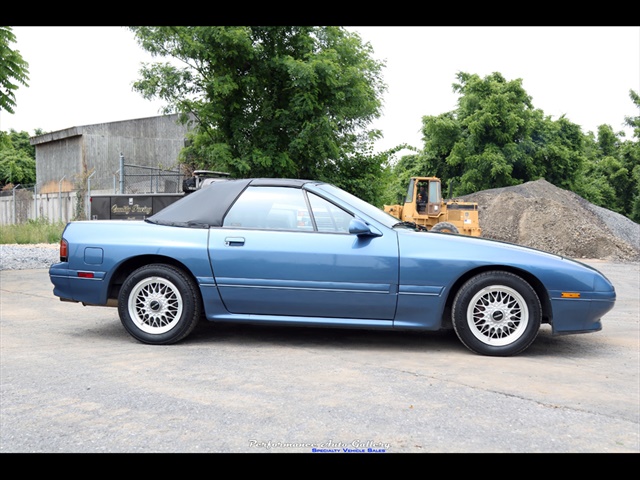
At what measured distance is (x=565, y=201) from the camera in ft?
104

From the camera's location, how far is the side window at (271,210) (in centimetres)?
567

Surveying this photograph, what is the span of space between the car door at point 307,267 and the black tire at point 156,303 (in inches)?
13.3

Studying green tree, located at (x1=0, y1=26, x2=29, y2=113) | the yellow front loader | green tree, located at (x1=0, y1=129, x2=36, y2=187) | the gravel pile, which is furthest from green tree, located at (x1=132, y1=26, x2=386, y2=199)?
green tree, located at (x1=0, y1=129, x2=36, y2=187)

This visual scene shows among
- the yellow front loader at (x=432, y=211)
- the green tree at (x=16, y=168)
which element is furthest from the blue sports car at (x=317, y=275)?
the green tree at (x=16, y=168)

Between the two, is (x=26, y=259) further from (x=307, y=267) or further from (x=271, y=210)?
(x=307, y=267)

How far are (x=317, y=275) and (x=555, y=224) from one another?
80.5 feet

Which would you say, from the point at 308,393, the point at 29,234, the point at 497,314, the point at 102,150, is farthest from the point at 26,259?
the point at 102,150

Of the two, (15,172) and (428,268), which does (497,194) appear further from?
(15,172)

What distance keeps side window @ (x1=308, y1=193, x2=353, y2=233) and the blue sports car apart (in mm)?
10

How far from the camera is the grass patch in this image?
859 inches

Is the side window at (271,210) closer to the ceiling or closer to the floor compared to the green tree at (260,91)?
closer to the floor

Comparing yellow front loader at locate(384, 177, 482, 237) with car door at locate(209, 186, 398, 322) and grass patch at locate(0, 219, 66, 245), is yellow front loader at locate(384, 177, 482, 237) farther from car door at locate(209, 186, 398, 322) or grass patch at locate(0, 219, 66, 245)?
car door at locate(209, 186, 398, 322)

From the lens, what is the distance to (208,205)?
19.4 feet

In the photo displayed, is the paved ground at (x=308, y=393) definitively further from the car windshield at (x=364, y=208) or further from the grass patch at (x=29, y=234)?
the grass patch at (x=29, y=234)
